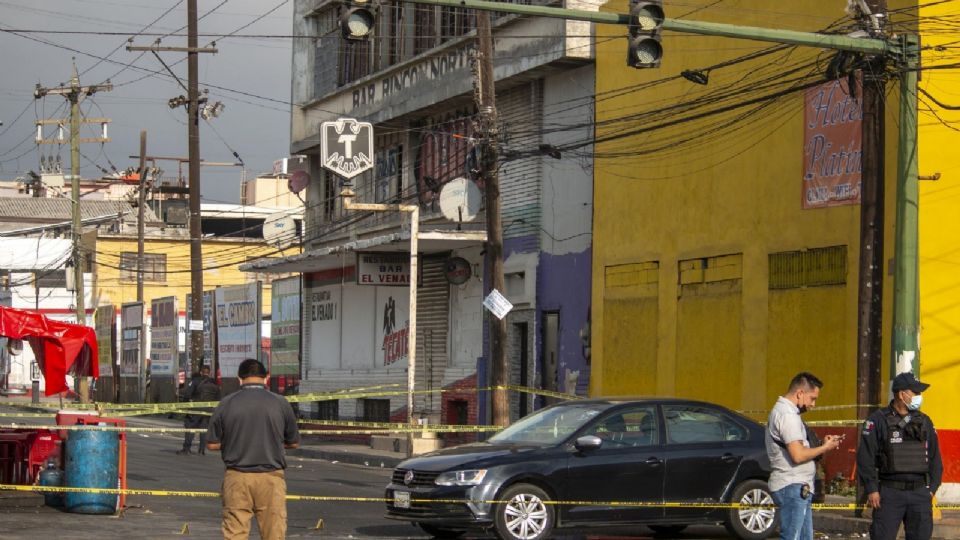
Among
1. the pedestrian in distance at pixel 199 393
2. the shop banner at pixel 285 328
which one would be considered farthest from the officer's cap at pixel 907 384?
the shop banner at pixel 285 328

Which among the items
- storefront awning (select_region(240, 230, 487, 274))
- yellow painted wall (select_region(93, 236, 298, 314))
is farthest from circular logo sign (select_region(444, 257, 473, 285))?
yellow painted wall (select_region(93, 236, 298, 314))

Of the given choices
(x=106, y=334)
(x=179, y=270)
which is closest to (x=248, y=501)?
(x=106, y=334)

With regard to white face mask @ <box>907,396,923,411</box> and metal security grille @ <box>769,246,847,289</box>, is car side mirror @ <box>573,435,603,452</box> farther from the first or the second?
metal security grille @ <box>769,246,847,289</box>

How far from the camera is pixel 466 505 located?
14.8m

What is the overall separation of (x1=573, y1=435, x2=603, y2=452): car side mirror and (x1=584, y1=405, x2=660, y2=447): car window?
33cm

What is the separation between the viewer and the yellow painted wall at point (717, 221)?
22.0 meters

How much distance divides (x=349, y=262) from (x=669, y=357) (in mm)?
14457

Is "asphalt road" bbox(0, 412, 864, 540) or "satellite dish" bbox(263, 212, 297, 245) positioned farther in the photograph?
"satellite dish" bbox(263, 212, 297, 245)

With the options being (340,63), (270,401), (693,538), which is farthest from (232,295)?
(270,401)

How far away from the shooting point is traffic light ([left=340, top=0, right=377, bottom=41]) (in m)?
15.1

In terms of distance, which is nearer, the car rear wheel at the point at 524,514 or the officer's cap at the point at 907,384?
the officer's cap at the point at 907,384

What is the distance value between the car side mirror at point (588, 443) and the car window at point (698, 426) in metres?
0.99

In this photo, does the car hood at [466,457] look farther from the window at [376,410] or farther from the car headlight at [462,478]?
the window at [376,410]

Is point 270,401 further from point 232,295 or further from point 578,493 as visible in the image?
point 232,295
